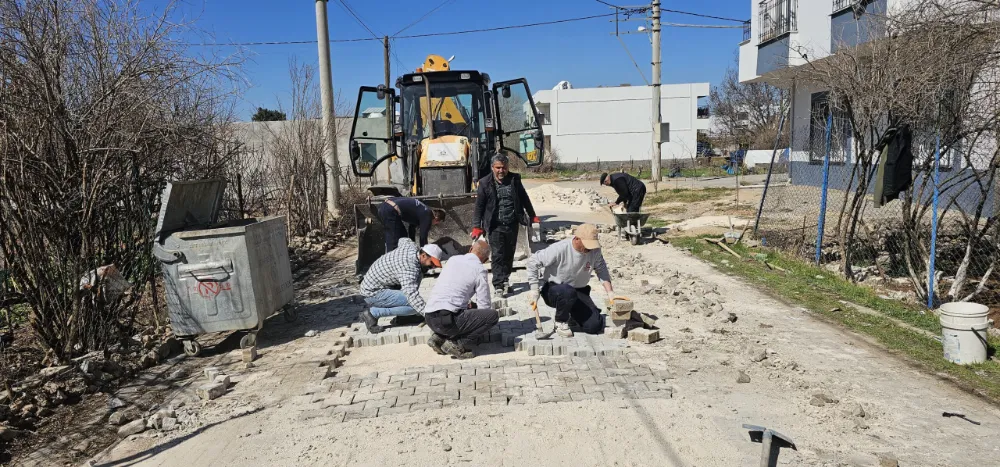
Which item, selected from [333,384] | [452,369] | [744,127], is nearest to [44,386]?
[333,384]

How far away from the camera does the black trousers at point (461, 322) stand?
5977mm

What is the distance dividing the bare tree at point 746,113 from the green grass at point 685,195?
21.4 meters

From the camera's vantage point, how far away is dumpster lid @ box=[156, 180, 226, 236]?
21.5 feet

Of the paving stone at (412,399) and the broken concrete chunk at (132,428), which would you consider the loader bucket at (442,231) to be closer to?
the paving stone at (412,399)

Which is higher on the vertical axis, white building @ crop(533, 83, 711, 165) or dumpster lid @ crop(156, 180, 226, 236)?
white building @ crop(533, 83, 711, 165)

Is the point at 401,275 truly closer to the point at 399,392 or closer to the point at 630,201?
the point at 399,392

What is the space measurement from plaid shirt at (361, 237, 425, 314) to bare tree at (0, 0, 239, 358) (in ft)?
7.71

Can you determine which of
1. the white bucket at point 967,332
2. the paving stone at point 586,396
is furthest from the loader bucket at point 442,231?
the white bucket at point 967,332

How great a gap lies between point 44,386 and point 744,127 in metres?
54.4

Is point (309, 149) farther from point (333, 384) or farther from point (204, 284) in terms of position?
point (333, 384)

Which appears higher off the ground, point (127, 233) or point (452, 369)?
point (127, 233)

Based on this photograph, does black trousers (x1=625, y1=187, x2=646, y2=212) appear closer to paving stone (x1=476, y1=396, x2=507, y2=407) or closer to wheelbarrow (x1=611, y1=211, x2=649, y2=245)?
wheelbarrow (x1=611, y1=211, x2=649, y2=245)

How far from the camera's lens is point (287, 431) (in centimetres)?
462

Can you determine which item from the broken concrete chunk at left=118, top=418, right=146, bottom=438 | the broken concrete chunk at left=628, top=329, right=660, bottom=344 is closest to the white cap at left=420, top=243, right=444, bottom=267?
the broken concrete chunk at left=628, top=329, right=660, bottom=344
